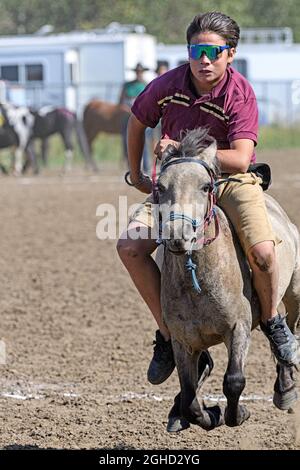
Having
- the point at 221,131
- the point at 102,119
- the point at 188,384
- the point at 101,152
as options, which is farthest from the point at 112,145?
the point at 188,384

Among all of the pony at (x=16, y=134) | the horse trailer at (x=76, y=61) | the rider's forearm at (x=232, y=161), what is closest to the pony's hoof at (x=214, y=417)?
the rider's forearm at (x=232, y=161)

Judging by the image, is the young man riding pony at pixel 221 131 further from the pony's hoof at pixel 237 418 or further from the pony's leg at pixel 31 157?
the pony's leg at pixel 31 157

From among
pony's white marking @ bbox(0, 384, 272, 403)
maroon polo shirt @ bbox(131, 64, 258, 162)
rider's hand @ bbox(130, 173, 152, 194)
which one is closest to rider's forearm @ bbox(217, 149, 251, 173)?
maroon polo shirt @ bbox(131, 64, 258, 162)

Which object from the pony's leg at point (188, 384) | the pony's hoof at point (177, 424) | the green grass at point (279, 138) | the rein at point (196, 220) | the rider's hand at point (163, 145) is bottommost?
the green grass at point (279, 138)

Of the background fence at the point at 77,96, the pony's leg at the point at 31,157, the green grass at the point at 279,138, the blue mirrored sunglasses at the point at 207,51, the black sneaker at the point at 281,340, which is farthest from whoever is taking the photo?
the background fence at the point at 77,96

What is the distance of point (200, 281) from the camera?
481 cm

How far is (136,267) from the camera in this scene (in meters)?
5.37

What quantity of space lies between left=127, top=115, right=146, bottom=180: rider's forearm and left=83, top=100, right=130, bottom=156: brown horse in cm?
1870

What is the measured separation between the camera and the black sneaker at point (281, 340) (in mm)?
5281

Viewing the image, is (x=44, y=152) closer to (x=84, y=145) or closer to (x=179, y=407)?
(x=84, y=145)

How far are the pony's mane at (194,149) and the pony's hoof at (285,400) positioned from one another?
4.85 ft

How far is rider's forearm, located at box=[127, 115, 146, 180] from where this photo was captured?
5.42 m

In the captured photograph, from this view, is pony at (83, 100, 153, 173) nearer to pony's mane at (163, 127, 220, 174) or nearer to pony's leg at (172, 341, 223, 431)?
pony's leg at (172, 341, 223, 431)
